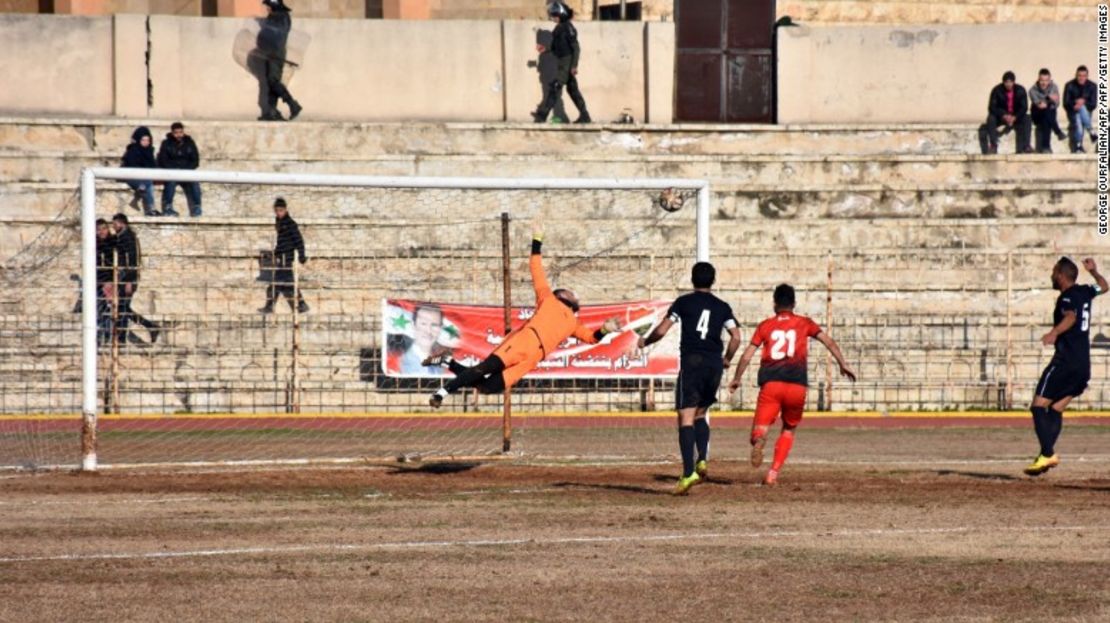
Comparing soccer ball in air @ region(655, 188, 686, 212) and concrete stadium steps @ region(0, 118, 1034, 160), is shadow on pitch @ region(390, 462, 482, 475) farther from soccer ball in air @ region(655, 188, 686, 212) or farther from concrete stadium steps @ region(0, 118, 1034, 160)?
concrete stadium steps @ region(0, 118, 1034, 160)

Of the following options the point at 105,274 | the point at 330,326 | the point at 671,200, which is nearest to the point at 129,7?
the point at 330,326

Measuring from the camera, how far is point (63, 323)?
936 inches

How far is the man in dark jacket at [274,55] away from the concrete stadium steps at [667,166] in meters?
1.59

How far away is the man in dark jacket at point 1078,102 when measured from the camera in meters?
33.0

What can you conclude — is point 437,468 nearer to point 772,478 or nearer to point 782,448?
point 772,478

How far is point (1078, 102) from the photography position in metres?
32.9

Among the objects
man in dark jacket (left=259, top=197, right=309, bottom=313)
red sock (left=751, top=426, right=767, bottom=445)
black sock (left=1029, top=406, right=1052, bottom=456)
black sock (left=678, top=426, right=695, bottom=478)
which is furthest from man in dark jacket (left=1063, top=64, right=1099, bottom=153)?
black sock (left=678, top=426, right=695, bottom=478)

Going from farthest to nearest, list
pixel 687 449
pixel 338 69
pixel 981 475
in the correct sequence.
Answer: pixel 338 69
pixel 981 475
pixel 687 449

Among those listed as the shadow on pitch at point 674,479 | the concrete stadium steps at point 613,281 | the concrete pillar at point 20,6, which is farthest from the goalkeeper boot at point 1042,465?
the concrete pillar at point 20,6

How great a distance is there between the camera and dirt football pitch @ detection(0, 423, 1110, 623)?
34.0 feet

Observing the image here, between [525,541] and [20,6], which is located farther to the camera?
[20,6]

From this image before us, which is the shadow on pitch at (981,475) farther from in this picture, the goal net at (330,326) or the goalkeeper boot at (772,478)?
the goal net at (330,326)

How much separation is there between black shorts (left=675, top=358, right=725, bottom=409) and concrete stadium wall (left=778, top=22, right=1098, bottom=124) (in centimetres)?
1917

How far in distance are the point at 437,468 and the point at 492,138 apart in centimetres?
1387
